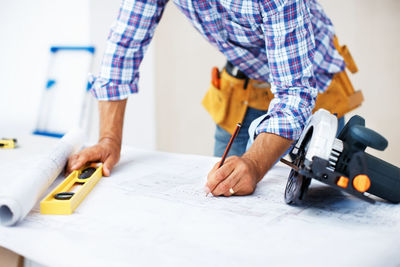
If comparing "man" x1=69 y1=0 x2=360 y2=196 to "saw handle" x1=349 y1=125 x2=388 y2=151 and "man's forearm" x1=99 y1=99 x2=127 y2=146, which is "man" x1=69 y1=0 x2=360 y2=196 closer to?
"man's forearm" x1=99 y1=99 x2=127 y2=146

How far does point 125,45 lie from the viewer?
1.10m

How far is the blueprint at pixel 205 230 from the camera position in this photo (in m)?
0.54

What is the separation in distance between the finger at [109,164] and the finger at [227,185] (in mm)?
287

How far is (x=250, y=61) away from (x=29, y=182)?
62 cm

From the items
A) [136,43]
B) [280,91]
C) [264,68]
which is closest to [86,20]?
[136,43]

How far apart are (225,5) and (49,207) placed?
A: 569mm

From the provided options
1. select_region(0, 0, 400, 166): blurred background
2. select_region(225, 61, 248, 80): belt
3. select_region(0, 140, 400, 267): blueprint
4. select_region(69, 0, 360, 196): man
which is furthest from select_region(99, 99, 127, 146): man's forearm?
select_region(0, 0, 400, 166): blurred background

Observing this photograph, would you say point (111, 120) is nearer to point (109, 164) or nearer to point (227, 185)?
point (109, 164)

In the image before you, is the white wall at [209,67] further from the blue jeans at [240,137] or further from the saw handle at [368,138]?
the saw handle at [368,138]

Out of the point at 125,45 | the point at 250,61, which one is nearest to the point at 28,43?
the point at 125,45

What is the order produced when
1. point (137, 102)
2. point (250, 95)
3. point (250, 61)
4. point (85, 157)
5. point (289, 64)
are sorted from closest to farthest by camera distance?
point (289, 64) < point (85, 157) < point (250, 61) < point (250, 95) < point (137, 102)

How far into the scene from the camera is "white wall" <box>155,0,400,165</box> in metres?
1.68

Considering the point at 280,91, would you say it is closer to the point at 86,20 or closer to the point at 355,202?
the point at 355,202

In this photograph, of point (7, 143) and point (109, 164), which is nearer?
point (109, 164)
